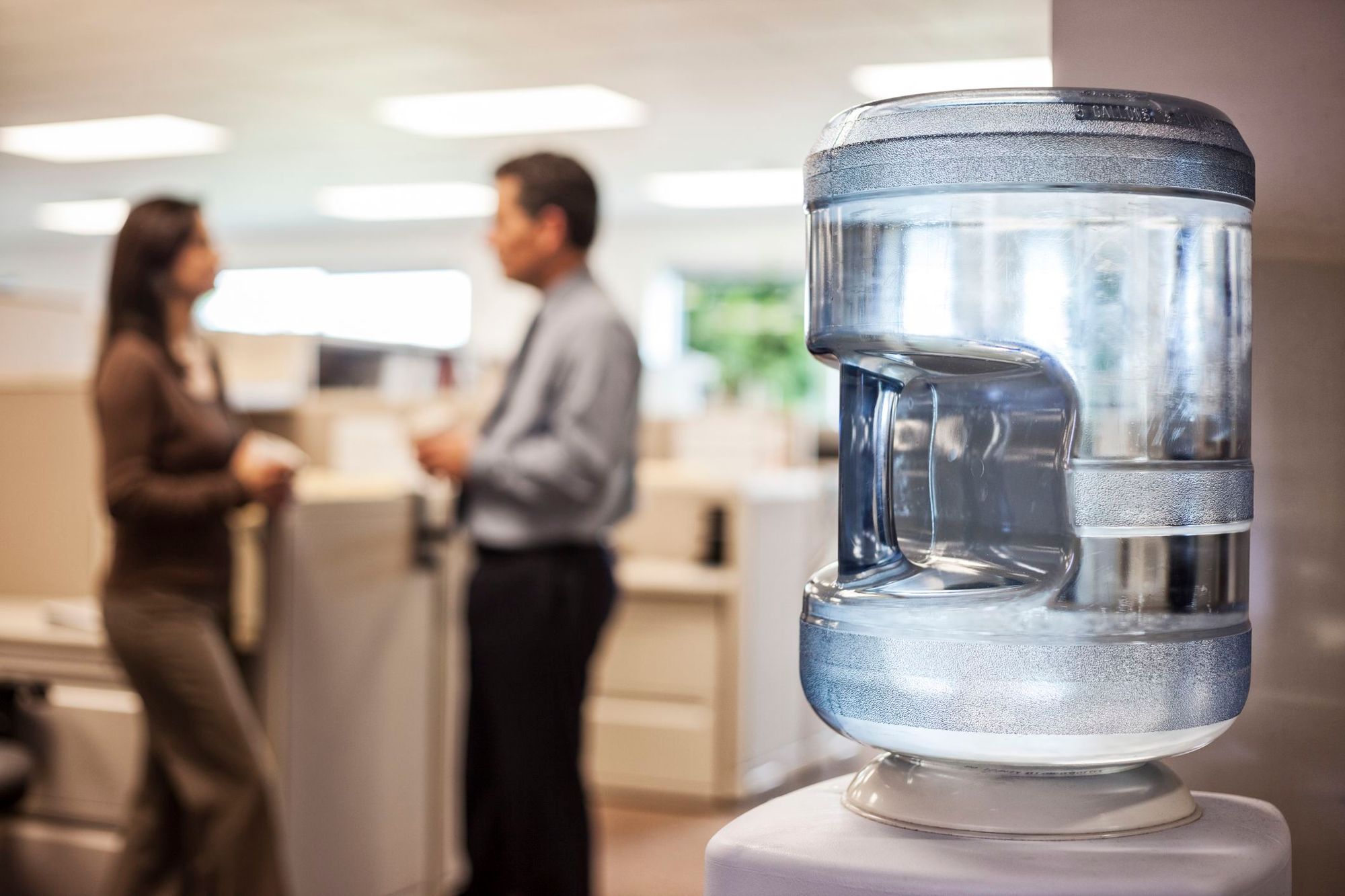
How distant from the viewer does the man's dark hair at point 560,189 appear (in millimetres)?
2270

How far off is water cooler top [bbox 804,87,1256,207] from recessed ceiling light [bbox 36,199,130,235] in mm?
9246

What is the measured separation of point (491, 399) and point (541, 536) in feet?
7.62

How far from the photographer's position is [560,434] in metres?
2.21

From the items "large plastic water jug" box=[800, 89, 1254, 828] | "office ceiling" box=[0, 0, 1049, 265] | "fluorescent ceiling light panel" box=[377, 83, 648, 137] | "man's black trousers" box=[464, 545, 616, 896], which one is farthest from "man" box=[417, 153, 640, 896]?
"fluorescent ceiling light panel" box=[377, 83, 648, 137]

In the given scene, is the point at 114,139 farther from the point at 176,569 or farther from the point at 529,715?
the point at 529,715

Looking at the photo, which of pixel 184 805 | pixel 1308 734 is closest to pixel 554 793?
pixel 184 805

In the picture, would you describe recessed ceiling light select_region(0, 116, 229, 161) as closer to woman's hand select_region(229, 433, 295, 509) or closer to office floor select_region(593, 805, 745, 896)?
office floor select_region(593, 805, 745, 896)

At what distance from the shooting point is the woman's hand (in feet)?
7.16

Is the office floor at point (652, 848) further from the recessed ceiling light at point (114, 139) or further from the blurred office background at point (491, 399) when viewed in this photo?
the recessed ceiling light at point (114, 139)

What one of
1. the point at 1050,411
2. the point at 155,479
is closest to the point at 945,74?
the point at 155,479

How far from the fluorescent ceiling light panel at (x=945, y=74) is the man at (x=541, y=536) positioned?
3644 millimetres

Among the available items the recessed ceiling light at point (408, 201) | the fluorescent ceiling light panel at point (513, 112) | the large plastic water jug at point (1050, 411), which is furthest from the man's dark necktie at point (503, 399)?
the recessed ceiling light at point (408, 201)

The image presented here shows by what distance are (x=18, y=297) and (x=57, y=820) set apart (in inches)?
61.6

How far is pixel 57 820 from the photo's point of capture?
8.29ft
